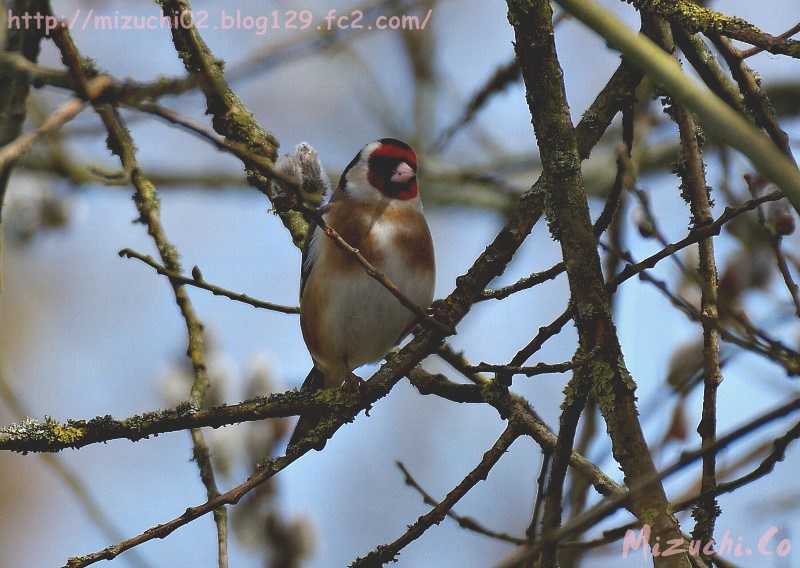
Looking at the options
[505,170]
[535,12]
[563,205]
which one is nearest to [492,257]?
[563,205]

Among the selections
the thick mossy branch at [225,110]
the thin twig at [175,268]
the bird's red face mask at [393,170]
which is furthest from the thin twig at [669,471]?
the bird's red face mask at [393,170]

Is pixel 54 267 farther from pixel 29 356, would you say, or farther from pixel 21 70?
pixel 21 70

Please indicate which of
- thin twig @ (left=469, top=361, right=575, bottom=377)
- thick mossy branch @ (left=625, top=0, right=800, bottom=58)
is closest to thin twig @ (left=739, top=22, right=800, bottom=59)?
thick mossy branch @ (left=625, top=0, right=800, bottom=58)

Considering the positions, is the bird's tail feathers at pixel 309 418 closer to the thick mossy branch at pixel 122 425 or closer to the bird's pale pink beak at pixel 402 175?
the thick mossy branch at pixel 122 425

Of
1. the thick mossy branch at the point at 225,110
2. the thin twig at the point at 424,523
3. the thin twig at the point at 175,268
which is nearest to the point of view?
the thin twig at the point at 424,523

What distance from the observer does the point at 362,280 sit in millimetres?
3754

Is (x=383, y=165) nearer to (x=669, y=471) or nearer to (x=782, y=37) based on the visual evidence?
(x=782, y=37)

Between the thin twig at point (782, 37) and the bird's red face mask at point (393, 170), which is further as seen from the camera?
the bird's red face mask at point (393, 170)

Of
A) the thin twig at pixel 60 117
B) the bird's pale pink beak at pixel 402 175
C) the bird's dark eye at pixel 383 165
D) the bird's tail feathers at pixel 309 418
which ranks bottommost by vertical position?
the thin twig at pixel 60 117

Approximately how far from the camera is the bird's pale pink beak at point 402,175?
4176 mm

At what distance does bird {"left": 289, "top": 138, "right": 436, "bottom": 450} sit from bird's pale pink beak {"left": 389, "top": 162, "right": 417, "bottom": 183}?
0.04m

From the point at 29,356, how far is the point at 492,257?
29.9ft

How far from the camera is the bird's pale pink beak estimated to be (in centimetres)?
418

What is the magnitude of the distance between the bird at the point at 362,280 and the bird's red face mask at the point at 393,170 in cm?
1
